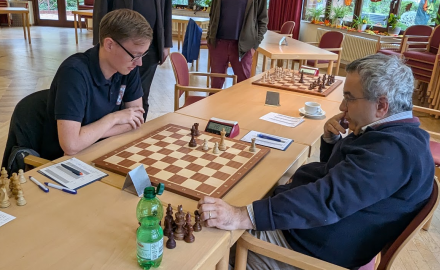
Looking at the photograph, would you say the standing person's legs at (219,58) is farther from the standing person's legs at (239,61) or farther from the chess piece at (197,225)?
the chess piece at (197,225)

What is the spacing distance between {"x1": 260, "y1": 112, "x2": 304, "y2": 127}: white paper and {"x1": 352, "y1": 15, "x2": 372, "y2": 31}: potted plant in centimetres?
586

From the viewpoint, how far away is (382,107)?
124 centimetres

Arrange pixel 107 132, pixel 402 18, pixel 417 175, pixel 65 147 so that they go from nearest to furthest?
1. pixel 417 175
2. pixel 65 147
3. pixel 107 132
4. pixel 402 18

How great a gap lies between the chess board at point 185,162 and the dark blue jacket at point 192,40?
3.96 meters

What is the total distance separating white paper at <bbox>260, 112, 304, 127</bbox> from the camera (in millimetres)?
2041

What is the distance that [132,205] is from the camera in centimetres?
117

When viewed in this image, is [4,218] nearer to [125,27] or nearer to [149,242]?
[149,242]

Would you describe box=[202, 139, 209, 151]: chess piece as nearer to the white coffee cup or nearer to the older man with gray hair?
the older man with gray hair

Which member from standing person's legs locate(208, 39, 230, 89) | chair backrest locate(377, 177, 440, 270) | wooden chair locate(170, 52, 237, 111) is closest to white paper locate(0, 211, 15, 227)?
chair backrest locate(377, 177, 440, 270)

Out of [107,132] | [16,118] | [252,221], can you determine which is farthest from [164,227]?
[16,118]

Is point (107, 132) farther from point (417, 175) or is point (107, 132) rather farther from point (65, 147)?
point (417, 175)

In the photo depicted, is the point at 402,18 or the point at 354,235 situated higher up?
the point at 402,18

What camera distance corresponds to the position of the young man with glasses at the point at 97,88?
58.4 inches

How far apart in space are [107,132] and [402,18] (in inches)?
267
